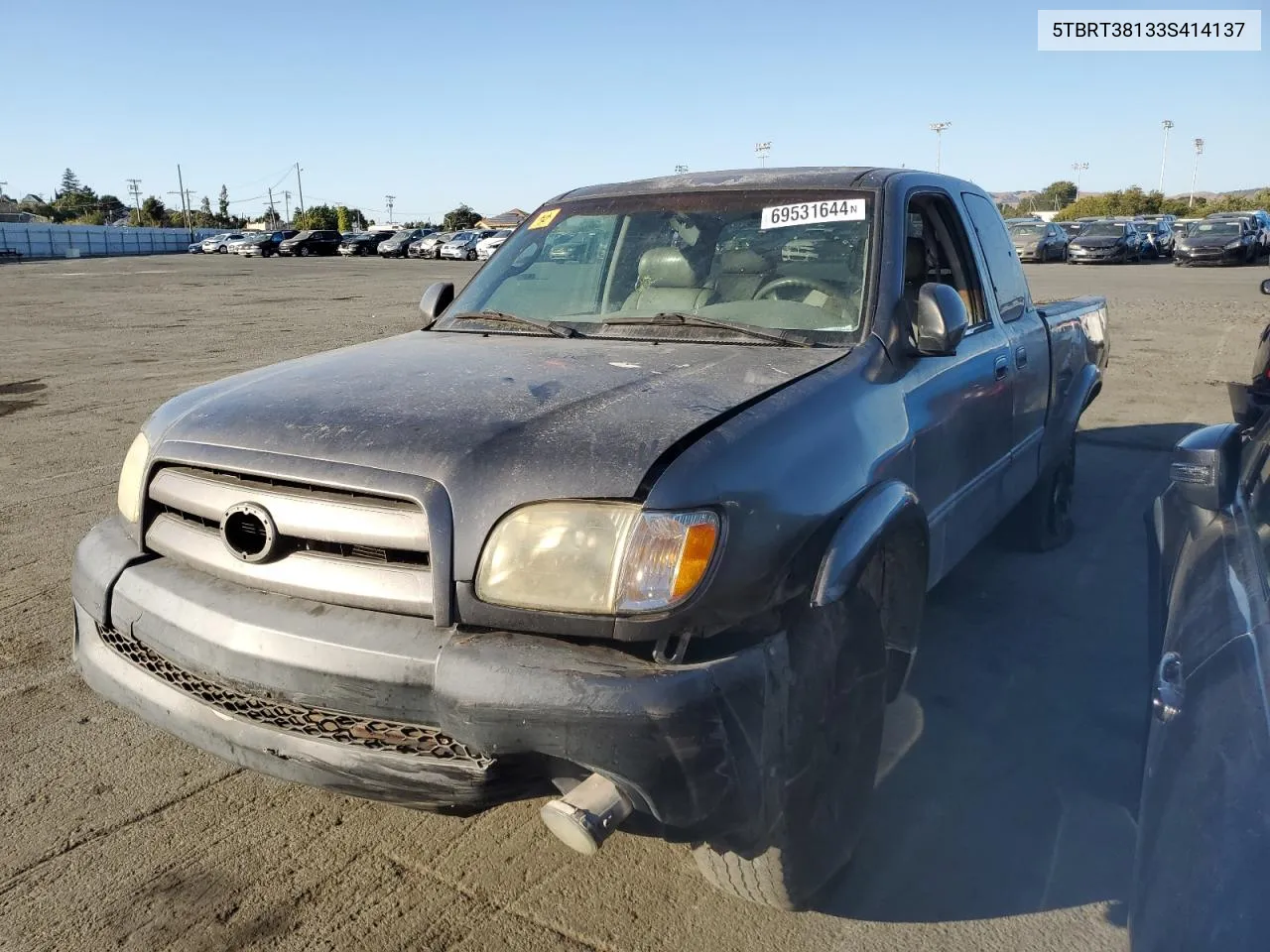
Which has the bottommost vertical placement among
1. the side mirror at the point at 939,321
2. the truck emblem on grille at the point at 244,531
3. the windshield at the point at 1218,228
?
the truck emblem on grille at the point at 244,531

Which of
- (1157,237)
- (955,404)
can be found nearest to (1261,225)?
(1157,237)

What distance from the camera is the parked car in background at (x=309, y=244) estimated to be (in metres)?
49.8

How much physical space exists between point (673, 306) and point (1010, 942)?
2157 mm

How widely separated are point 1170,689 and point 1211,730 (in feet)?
1.17

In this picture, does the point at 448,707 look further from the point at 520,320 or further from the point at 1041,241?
the point at 1041,241

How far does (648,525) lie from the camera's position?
80.3 inches

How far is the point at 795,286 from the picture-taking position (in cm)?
332

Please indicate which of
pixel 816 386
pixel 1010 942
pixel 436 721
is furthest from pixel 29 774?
pixel 1010 942

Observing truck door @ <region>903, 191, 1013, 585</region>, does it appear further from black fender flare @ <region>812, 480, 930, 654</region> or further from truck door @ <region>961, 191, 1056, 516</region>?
black fender flare @ <region>812, 480, 930, 654</region>

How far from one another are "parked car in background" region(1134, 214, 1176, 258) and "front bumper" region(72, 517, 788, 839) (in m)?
39.0

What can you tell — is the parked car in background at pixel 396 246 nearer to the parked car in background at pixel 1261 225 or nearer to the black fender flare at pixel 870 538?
the parked car in background at pixel 1261 225

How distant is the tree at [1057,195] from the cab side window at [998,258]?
369ft

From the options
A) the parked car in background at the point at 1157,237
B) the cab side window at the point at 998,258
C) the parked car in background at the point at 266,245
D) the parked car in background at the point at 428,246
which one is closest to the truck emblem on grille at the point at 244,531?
the cab side window at the point at 998,258

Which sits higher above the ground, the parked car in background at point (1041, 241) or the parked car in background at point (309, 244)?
the parked car in background at point (309, 244)
